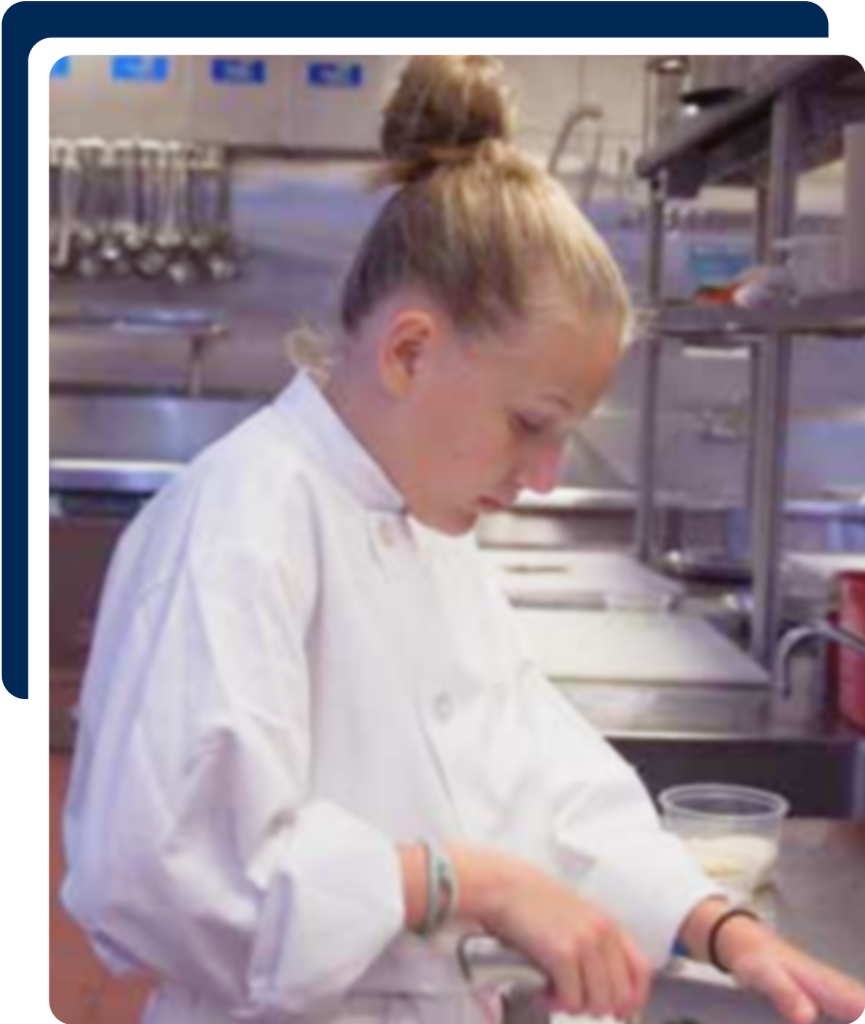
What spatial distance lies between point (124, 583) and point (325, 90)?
2520mm

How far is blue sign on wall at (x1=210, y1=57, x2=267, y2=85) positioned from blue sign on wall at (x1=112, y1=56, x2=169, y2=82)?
0.09 meters

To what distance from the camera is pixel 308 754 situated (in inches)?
27.0

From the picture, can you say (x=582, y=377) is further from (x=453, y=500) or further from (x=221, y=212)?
(x=221, y=212)

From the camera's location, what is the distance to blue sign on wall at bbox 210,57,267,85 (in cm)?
304

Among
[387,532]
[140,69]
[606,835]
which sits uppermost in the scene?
[140,69]

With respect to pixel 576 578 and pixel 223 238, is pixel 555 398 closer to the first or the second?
pixel 576 578

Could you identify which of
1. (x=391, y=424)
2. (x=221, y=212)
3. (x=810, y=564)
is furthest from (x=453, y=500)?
(x=221, y=212)

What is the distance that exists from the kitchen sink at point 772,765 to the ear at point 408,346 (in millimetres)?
575

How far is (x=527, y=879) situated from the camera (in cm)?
66

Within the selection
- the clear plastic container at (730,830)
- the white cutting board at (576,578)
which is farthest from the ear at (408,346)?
the white cutting board at (576,578)

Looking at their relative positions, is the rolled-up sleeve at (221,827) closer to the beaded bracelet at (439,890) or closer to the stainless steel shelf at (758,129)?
the beaded bracelet at (439,890)

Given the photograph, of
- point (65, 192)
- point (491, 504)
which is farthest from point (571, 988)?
point (65, 192)
